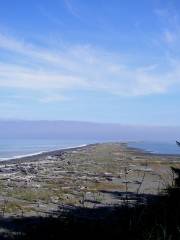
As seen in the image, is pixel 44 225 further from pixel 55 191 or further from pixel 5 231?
pixel 55 191

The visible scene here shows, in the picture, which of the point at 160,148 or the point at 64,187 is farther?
the point at 160,148

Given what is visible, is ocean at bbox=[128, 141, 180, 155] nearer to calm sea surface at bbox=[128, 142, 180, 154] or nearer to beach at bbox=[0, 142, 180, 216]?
calm sea surface at bbox=[128, 142, 180, 154]

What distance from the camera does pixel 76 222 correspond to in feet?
25.7

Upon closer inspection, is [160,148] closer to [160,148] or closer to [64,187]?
[160,148]

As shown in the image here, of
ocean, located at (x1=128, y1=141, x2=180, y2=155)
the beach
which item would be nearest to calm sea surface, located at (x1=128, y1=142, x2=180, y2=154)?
ocean, located at (x1=128, y1=141, x2=180, y2=155)

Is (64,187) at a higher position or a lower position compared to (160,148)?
lower

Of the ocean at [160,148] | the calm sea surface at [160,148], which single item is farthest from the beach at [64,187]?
the calm sea surface at [160,148]

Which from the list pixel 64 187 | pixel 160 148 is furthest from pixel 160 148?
pixel 64 187

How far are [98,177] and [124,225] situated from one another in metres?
39.0

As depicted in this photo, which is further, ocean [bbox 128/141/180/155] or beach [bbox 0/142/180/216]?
ocean [bbox 128/141/180/155]

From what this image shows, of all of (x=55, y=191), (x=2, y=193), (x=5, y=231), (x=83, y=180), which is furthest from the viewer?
(x=83, y=180)

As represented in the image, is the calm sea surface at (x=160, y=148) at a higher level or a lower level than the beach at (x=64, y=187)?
higher

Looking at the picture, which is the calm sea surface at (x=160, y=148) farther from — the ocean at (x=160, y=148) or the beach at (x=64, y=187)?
the beach at (x=64, y=187)

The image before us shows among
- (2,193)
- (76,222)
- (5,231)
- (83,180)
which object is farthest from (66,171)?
(76,222)
